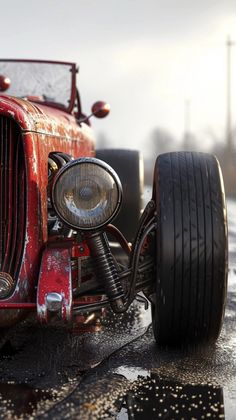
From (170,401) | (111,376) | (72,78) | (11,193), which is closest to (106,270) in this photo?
(111,376)

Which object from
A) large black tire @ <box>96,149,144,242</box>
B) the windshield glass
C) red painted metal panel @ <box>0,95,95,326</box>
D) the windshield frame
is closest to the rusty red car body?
red painted metal panel @ <box>0,95,95,326</box>

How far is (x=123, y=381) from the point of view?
2924mm

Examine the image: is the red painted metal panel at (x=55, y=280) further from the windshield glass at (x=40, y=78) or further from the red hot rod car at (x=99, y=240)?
the windshield glass at (x=40, y=78)

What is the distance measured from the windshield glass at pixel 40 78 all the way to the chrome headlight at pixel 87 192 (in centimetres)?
288

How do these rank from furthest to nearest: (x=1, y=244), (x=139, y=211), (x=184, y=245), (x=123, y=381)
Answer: (x=139, y=211) < (x=1, y=244) < (x=184, y=245) < (x=123, y=381)

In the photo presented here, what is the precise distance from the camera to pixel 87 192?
3158mm

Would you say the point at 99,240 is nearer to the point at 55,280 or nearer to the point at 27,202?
the point at 55,280

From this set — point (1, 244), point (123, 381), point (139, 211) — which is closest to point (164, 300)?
point (123, 381)

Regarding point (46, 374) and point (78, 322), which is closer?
point (46, 374)

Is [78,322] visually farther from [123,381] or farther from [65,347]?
[123,381]

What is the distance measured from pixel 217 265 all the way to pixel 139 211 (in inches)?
132

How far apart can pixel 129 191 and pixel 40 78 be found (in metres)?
1.46

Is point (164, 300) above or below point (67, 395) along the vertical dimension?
above

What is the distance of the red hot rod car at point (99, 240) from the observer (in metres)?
3.17
